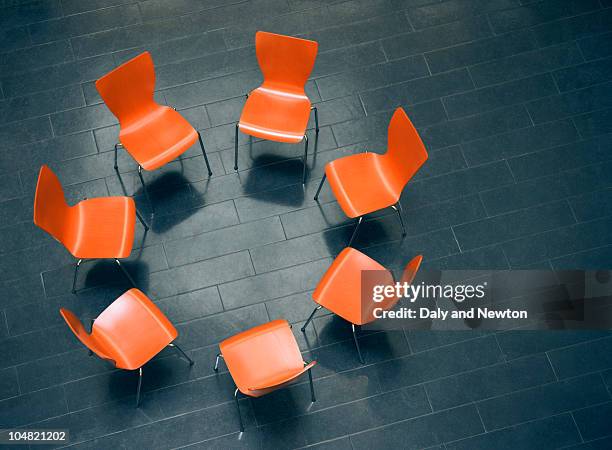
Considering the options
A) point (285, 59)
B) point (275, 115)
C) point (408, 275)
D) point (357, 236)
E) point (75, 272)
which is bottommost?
point (75, 272)

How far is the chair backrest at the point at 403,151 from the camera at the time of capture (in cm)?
475

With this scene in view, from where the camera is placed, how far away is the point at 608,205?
556 cm

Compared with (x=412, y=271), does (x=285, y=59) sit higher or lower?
higher

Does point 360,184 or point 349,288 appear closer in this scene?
point 349,288

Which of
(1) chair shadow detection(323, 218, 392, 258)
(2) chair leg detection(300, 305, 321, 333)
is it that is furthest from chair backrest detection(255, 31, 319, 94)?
(2) chair leg detection(300, 305, 321, 333)

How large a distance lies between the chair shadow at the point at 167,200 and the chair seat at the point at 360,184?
3.49 feet

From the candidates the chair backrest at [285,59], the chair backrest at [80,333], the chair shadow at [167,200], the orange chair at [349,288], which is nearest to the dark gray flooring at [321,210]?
the chair shadow at [167,200]

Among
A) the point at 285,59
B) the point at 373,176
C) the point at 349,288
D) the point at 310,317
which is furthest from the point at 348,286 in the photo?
the point at 285,59

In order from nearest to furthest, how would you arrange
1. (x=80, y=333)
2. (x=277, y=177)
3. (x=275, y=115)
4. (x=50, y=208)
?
(x=80, y=333)
(x=50, y=208)
(x=275, y=115)
(x=277, y=177)

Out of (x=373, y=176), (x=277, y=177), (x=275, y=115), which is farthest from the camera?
(x=277, y=177)

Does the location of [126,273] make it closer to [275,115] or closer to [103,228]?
[103,228]

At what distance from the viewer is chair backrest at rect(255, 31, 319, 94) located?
511 cm

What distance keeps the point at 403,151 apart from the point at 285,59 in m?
1.12

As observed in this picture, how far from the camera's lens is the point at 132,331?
4.70 meters
